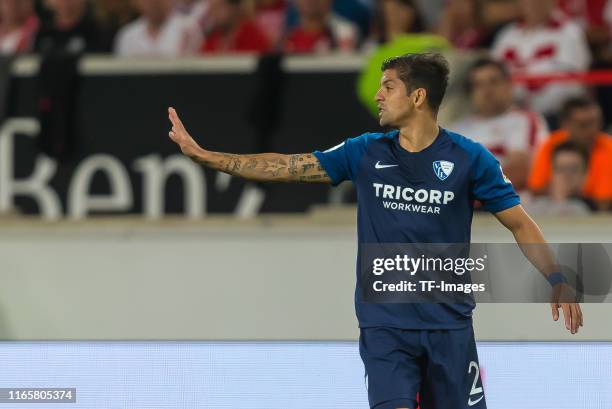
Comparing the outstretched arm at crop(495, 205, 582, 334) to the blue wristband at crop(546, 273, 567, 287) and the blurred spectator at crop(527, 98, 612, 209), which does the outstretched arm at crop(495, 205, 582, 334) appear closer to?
the blue wristband at crop(546, 273, 567, 287)

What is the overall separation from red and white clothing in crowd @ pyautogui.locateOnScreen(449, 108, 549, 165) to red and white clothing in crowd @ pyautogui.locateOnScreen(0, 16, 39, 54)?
396 cm

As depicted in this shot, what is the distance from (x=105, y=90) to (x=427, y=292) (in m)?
5.78

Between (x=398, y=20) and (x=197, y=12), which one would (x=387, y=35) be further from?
(x=197, y=12)

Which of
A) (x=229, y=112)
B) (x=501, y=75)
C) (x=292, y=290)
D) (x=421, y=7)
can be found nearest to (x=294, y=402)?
(x=292, y=290)

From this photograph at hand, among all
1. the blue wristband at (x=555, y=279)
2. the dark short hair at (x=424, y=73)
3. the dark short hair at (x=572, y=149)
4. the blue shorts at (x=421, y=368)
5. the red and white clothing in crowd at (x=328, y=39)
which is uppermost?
the red and white clothing in crowd at (x=328, y=39)

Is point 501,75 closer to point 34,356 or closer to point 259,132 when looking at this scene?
point 259,132

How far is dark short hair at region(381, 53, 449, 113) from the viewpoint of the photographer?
5066 millimetres

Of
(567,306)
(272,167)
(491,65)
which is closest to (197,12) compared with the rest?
(491,65)

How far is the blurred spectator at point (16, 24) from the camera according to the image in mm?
10773

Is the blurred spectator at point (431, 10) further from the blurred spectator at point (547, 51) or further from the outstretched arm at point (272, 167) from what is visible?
the outstretched arm at point (272, 167)

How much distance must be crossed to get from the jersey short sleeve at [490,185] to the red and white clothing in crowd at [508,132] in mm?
3941

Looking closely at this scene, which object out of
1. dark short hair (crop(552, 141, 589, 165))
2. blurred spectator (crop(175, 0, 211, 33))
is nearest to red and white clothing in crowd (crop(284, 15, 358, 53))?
blurred spectator (crop(175, 0, 211, 33))

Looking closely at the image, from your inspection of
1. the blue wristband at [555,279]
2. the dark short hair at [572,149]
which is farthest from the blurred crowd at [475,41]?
the blue wristband at [555,279]

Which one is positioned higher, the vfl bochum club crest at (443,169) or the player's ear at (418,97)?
the player's ear at (418,97)
